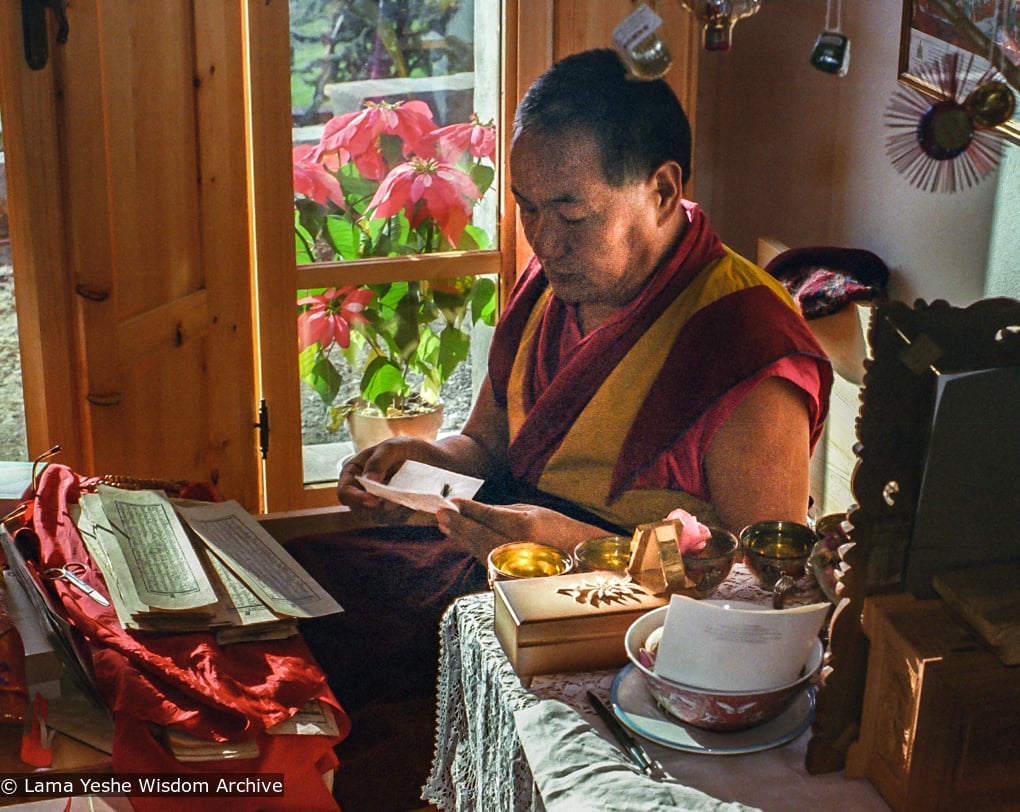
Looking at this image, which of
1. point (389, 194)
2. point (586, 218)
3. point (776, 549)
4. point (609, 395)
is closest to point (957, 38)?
point (586, 218)

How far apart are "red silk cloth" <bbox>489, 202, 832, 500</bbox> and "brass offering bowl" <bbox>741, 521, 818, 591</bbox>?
0.35 meters

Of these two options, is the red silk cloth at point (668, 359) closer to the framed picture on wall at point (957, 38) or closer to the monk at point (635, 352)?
the monk at point (635, 352)

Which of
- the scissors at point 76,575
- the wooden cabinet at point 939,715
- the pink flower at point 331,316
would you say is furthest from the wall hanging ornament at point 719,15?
the pink flower at point 331,316

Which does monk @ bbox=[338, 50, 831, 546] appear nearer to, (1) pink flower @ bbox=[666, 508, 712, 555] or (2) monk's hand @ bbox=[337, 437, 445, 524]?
(2) monk's hand @ bbox=[337, 437, 445, 524]

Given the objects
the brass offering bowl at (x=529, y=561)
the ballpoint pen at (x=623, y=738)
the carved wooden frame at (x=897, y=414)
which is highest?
the carved wooden frame at (x=897, y=414)

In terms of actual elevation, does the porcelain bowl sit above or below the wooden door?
below

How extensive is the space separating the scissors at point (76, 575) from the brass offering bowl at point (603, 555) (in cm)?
70

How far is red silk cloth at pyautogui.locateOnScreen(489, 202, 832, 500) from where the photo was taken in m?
1.80

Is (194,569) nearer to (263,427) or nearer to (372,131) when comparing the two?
(263,427)

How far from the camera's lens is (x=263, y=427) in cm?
279

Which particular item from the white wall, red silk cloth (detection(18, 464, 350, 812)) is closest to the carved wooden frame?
red silk cloth (detection(18, 464, 350, 812))

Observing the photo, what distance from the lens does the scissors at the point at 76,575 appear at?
1709mm

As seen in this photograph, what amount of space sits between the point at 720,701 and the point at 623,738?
102mm

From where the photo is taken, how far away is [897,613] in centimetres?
107
